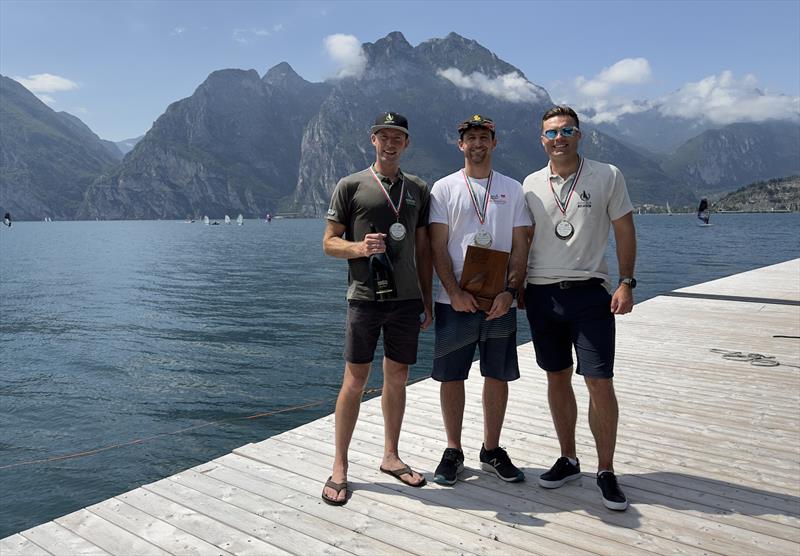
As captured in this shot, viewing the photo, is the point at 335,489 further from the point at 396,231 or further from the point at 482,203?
the point at 482,203

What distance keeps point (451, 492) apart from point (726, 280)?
1903cm

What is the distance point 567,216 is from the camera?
159 inches

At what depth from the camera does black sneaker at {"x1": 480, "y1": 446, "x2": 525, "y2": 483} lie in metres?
4.37

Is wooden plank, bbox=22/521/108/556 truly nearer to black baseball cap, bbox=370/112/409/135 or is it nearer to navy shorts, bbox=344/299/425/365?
navy shorts, bbox=344/299/425/365

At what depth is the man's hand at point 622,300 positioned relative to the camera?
3879mm

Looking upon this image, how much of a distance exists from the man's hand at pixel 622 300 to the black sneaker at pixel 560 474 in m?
1.34

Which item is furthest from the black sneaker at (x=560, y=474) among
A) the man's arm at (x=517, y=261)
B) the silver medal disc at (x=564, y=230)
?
the silver medal disc at (x=564, y=230)

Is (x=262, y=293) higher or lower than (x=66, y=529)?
lower

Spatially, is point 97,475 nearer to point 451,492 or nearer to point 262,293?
point 451,492

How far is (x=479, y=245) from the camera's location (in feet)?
13.3

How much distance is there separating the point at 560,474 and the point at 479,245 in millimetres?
1956

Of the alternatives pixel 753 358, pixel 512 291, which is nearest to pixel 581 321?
pixel 512 291

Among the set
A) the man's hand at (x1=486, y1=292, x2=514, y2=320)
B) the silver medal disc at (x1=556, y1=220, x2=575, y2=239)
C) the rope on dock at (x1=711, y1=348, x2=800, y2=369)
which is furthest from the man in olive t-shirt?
the rope on dock at (x1=711, y1=348, x2=800, y2=369)

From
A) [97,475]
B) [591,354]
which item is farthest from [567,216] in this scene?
[97,475]
